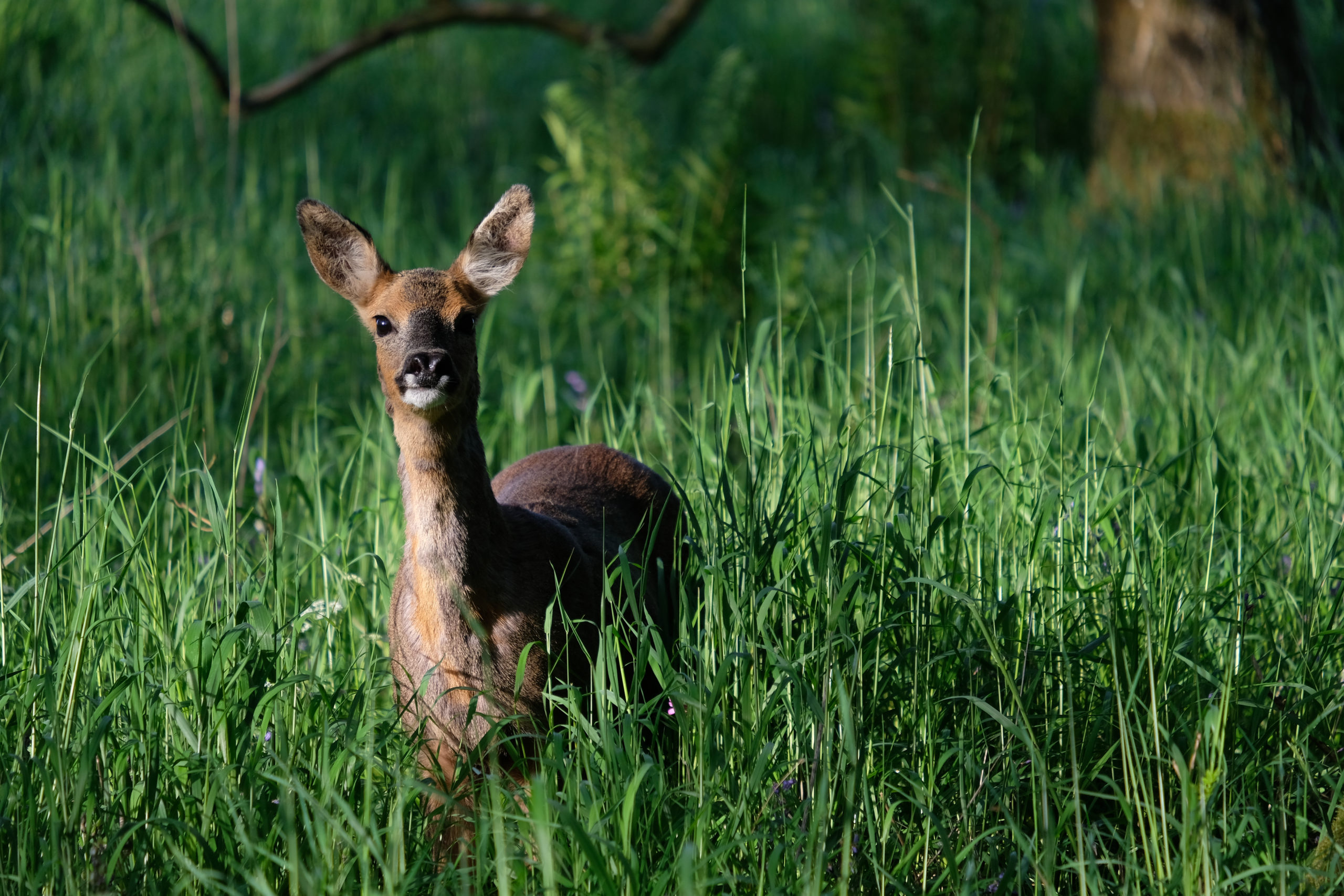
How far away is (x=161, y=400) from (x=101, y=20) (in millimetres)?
4427

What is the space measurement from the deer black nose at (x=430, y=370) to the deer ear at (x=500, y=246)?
453mm

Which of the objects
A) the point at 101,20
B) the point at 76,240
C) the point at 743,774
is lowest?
the point at 743,774

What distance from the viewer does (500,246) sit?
334 centimetres

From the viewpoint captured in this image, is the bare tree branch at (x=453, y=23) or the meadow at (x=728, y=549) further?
the bare tree branch at (x=453, y=23)

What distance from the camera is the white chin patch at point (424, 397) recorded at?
9.14 ft

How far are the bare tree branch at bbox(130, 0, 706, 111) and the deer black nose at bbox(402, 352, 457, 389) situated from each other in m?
3.38

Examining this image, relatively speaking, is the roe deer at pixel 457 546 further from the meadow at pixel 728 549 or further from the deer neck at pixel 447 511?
the meadow at pixel 728 549

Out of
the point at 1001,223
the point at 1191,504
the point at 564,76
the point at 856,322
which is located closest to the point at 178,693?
the point at 1191,504

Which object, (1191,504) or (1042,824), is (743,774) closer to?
(1042,824)

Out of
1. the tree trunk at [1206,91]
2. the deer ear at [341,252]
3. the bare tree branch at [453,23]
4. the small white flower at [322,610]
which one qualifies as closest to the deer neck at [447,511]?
the small white flower at [322,610]

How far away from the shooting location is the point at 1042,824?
254 centimetres

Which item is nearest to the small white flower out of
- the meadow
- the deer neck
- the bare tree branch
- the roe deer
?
the meadow

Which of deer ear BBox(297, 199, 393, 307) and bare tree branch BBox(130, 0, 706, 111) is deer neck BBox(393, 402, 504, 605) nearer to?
deer ear BBox(297, 199, 393, 307)

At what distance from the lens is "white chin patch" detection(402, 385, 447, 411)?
279 centimetres
